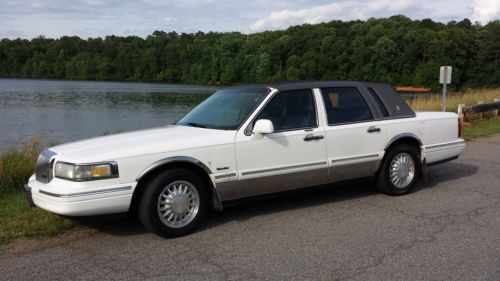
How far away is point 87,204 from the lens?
4.83m

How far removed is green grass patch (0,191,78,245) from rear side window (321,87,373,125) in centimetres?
331

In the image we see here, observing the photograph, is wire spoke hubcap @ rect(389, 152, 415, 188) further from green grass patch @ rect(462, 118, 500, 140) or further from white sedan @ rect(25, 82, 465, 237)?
green grass patch @ rect(462, 118, 500, 140)

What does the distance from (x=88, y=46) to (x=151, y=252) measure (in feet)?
420

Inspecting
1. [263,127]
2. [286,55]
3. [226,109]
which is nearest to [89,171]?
[263,127]

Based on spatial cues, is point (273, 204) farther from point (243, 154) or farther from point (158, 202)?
point (158, 202)

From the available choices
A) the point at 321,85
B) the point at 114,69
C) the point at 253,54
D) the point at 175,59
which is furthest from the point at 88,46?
the point at 321,85

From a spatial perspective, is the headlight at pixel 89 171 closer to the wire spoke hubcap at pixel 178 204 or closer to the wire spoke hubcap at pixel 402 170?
the wire spoke hubcap at pixel 178 204

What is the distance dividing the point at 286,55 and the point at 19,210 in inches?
3690

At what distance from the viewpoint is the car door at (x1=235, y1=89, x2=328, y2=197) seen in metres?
5.69

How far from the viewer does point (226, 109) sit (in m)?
6.28

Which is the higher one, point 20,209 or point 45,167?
point 45,167

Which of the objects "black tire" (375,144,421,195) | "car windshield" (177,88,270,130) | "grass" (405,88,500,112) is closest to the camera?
"car windshield" (177,88,270,130)

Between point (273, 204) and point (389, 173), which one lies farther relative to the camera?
point (389, 173)

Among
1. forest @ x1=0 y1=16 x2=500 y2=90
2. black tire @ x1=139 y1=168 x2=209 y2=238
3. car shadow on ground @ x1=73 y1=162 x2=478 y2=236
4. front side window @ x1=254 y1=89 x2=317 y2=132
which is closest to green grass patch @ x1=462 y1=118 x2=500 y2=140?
car shadow on ground @ x1=73 y1=162 x2=478 y2=236
